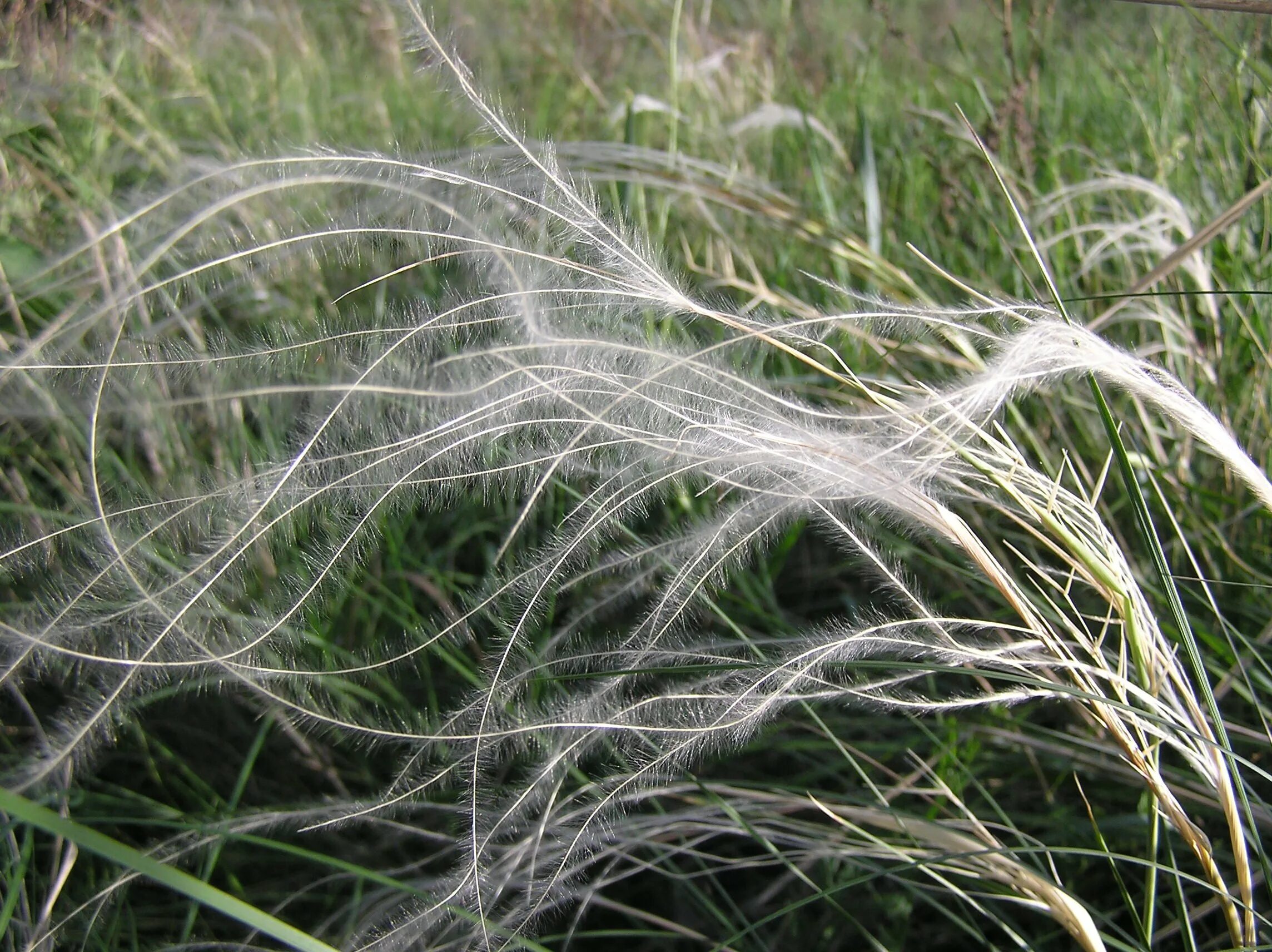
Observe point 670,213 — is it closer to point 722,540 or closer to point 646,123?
point 646,123

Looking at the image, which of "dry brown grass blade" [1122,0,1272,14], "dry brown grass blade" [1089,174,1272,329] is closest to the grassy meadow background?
"dry brown grass blade" [1089,174,1272,329]

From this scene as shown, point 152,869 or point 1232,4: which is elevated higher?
point 1232,4

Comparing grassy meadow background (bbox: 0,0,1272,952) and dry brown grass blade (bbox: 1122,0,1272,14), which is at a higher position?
dry brown grass blade (bbox: 1122,0,1272,14)

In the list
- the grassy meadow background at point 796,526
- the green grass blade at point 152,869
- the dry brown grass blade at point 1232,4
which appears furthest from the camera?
the grassy meadow background at point 796,526

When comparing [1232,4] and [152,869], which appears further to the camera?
[1232,4]

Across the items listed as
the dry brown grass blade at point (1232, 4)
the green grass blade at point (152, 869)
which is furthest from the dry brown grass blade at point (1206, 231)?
the green grass blade at point (152, 869)

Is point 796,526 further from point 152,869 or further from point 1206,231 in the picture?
point 152,869

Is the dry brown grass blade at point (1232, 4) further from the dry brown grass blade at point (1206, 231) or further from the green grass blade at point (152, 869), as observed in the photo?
the green grass blade at point (152, 869)

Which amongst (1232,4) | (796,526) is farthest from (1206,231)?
(796,526)

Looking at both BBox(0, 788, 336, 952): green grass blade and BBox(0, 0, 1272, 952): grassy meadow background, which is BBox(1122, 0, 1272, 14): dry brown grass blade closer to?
BBox(0, 0, 1272, 952): grassy meadow background
